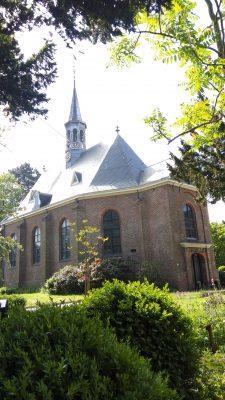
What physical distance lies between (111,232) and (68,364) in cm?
2357

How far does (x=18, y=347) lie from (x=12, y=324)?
16.6 inches

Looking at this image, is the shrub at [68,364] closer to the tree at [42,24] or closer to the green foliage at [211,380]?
the green foliage at [211,380]

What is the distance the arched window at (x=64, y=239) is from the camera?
91.9ft

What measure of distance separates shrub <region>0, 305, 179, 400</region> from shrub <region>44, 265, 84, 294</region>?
20.1m

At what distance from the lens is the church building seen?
23.6 m

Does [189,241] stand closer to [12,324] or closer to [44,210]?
[44,210]

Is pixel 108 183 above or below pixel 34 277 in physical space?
above

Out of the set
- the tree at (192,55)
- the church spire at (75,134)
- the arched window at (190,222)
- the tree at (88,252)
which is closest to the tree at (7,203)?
the tree at (88,252)

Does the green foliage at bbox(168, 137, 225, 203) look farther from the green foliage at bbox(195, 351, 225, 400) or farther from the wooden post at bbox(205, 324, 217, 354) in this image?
the green foliage at bbox(195, 351, 225, 400)

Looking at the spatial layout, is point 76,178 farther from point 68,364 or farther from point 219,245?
point 68,364

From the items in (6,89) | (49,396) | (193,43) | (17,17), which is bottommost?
(49,396)

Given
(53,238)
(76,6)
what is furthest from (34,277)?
(76,6)

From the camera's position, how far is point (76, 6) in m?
6.68

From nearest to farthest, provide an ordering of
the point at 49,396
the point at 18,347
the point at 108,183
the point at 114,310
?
the point at 49,396, the point at 18,347, the point at 114,310, the point at 108,183
